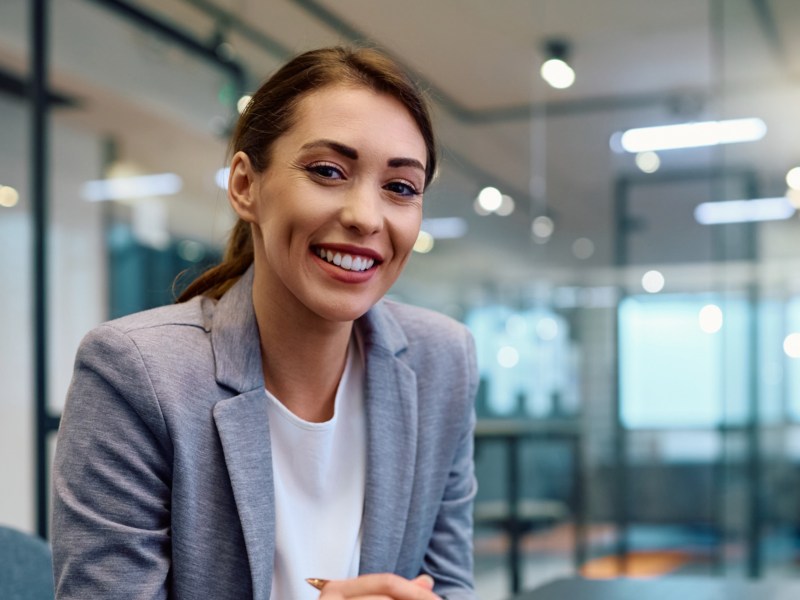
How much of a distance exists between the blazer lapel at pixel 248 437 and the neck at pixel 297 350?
0.12 feet

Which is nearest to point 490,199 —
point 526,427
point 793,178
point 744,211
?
point 526,427

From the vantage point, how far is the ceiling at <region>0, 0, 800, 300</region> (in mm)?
3490

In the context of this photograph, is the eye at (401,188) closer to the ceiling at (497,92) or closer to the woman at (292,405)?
the woman at (292,405)

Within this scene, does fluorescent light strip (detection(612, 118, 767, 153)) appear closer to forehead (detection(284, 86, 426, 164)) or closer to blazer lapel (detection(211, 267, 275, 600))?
forehead (detection(284, 86, 426, 164))

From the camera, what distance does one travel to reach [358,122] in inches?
44.6

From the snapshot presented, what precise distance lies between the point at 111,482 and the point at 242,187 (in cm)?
Answer: 43

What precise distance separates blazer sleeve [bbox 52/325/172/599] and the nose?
30cm

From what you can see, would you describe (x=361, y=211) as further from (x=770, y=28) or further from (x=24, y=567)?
(x=770, y=28)

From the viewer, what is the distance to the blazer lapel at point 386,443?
1229mm

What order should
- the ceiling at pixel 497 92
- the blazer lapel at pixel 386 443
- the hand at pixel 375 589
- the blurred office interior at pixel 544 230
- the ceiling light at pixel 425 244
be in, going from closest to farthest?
1. the hand at pixel 375 589
2. the blazer lapel at pixel 386 443
3. the blurred office interior at pixel 544 230
4. the ceiling at pixel 497 92
5. the ceiling light at pixel 425 244

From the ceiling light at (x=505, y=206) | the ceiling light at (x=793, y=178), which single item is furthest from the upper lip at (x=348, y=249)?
the ceiling light at (x=505, y=206)

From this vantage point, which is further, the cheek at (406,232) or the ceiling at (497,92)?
the ceiling at (497,92)

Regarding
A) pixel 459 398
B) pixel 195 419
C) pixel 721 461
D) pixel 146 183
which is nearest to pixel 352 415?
pixel 459 398

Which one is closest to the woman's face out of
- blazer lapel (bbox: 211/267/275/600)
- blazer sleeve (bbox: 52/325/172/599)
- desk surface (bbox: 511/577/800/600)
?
blazer lapel (bbox: 211/267/275/600)
